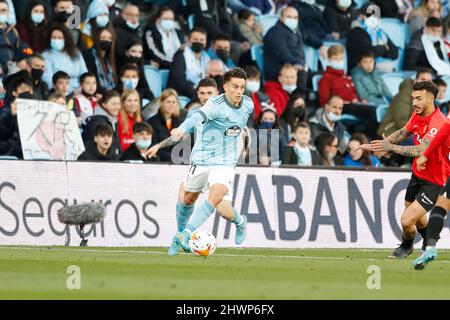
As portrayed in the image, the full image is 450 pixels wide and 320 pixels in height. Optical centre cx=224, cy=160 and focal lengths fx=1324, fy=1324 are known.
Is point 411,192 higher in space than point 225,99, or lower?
lower

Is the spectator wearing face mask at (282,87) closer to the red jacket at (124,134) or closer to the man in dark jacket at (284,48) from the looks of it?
the man in dark jacket at (284,48)

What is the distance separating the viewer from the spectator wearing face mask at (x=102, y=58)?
23.2 meters

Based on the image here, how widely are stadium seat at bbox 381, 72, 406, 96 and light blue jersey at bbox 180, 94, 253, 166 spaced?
10.1 metres

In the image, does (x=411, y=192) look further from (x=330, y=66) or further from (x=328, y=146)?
(x=330, y=66)

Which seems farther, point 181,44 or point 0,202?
point 181,44

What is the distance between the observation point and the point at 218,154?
57.2 feet

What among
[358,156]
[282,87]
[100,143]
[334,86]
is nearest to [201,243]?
[100,143]

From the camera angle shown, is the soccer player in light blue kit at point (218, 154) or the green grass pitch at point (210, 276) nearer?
the green grass pitch at point (210, 276)

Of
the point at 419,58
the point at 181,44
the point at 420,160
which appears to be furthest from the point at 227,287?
the point at 419,58

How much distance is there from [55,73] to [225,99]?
18.3 ft

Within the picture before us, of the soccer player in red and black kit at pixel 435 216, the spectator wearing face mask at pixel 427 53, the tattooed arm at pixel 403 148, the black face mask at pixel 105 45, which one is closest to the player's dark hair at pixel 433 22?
the spectator wearing face mask at pixel 427 53

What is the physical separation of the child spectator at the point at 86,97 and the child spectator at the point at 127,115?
1.64 feet

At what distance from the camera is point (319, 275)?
14.4m

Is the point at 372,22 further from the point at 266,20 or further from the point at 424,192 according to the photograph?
the point at 424,192
